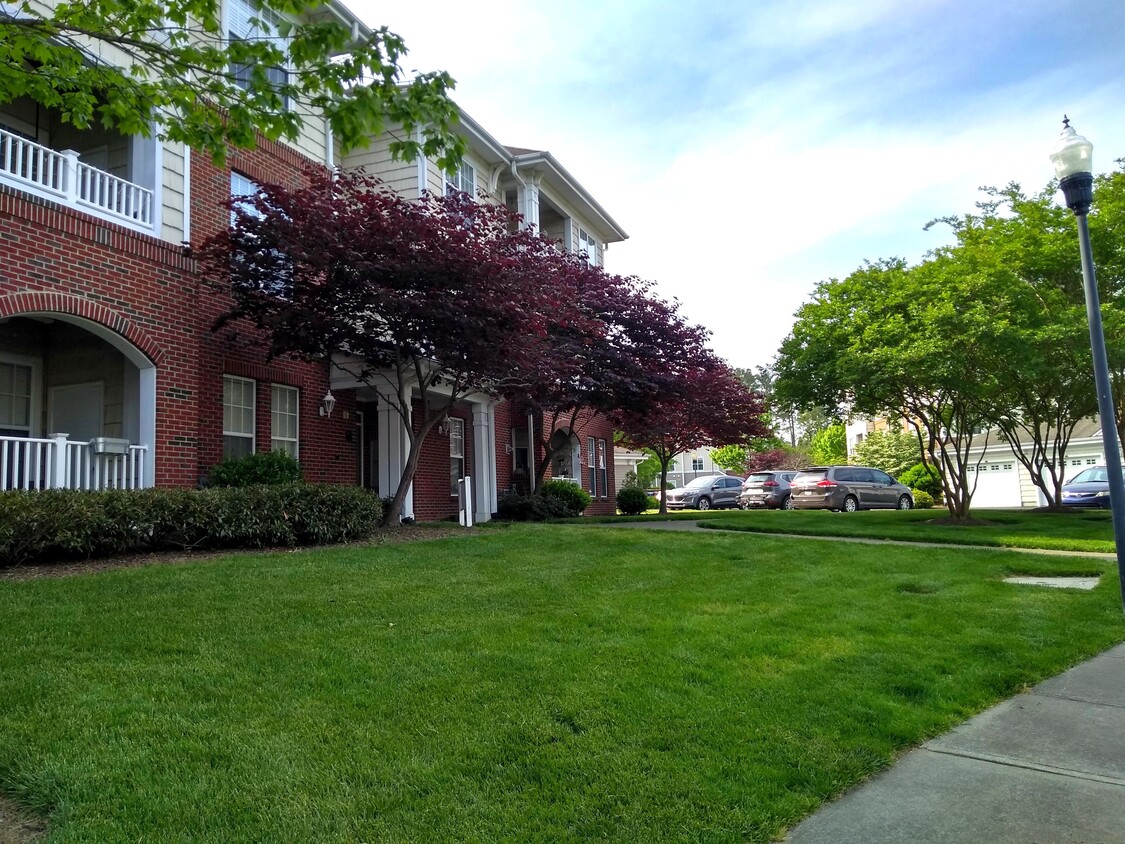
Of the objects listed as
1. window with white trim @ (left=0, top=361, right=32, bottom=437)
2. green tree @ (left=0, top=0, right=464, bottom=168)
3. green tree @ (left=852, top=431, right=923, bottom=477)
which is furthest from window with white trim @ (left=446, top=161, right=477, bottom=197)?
green tree @ (left=852, top=431, right=923, bottom=477)

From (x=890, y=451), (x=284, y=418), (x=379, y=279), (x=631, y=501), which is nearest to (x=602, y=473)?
(x=631, y=501)

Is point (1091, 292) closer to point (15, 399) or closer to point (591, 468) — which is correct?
point (15, 399)

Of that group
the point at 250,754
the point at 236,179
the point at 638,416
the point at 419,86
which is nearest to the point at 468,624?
the point at 250,754

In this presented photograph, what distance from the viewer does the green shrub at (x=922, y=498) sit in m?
29.5

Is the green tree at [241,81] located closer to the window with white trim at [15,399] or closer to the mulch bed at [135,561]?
the mulch bed at [135,561]

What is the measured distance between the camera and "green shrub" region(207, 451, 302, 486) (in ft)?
35.0

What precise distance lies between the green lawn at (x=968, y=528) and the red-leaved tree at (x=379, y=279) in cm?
591

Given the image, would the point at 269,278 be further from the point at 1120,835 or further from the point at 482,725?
the point at 1120,835

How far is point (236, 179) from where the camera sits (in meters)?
12.7

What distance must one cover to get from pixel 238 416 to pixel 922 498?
26.0 m

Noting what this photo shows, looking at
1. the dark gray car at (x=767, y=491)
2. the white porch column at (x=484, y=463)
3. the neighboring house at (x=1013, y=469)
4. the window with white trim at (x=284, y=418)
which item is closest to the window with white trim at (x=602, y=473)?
the dark gray car at (x=767, y=491)

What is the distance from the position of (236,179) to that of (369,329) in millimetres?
3770

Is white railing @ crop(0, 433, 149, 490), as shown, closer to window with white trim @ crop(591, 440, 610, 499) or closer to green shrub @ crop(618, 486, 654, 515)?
window with white trim @ crop(591, 440, 610, 499)

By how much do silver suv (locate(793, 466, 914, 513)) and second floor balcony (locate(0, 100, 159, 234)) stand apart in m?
20.0
